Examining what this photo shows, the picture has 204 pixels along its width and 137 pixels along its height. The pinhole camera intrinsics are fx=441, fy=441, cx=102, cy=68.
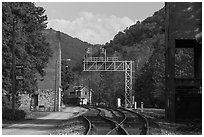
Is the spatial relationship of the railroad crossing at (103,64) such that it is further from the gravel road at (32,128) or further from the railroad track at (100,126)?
the railroad track at (100,126)

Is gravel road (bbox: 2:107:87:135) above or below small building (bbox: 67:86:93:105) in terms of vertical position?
above

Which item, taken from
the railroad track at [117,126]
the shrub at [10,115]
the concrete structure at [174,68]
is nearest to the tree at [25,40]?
the shrub at [10,115]

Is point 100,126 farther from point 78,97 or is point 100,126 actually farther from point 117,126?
point 78,97

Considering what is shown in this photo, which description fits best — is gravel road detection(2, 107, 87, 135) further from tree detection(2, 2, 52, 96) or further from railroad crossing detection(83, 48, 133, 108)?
railroad crossing detection(83, 48, 133, 108)

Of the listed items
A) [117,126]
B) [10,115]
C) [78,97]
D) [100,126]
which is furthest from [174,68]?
[78,97]

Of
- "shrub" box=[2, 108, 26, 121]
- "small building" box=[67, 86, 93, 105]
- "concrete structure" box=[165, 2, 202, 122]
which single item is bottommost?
"small building" box=[67, 86, 93, 105]

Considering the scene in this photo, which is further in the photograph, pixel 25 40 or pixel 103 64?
pixel 103 64

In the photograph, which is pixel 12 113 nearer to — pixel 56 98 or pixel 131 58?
pixel 56 98

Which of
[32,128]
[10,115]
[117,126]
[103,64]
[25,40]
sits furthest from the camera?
[103,64]

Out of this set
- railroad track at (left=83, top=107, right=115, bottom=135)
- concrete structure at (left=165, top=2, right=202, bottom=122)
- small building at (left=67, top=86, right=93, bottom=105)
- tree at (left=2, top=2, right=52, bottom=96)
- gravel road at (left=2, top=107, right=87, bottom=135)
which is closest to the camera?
railroad track at (left=83, top=107, right=115, bottom=135)

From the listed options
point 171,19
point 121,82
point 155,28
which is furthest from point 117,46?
point 171,19

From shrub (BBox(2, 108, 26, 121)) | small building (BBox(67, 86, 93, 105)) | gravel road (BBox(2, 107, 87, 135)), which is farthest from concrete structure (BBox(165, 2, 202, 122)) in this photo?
small building (BBox(67, 86, 93, 105))

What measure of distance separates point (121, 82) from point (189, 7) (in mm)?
61563

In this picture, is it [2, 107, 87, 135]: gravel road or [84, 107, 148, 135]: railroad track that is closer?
[84, 107, 148, 135]: railroad track
